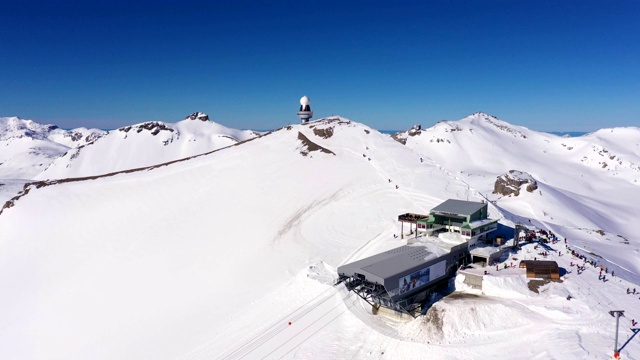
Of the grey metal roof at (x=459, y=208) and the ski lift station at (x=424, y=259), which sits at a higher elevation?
the grey metal roof at (x=459, y=208)

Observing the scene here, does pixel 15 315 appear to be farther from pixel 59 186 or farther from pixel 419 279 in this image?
pixel 419 279

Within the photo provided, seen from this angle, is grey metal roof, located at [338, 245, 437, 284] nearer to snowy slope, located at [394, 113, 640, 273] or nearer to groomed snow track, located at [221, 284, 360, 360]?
groomed snow track, located at [221, 284, 360, 360]

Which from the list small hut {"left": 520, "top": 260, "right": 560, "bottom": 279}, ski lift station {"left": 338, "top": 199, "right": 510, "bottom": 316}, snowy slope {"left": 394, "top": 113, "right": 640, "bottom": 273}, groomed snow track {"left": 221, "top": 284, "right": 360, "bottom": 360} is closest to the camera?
groomed snow track {"left": 221, "top": 284, "right": 360, "bottom": 360}

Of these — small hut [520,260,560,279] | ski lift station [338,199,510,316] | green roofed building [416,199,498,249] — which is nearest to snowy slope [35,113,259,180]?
green roofed building [416,199,498,249]

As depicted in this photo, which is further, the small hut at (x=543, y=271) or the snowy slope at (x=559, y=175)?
the snowy slope at (x=559, y=175)

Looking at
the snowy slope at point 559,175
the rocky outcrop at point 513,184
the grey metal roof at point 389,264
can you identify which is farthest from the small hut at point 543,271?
the rocky outcrop at point 513,184

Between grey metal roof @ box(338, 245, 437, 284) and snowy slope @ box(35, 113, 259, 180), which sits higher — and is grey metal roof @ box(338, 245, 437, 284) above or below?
below

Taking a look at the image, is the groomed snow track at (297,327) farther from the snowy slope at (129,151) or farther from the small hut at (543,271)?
the snowy slope at (129,151)
